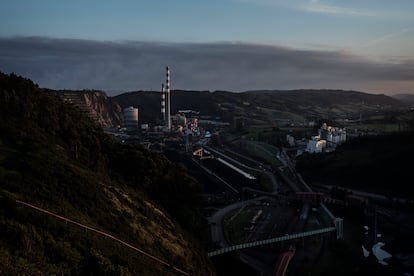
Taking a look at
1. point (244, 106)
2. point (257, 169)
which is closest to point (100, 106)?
point (244, 106)

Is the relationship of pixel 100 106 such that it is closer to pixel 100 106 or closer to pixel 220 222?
pixel 100 106

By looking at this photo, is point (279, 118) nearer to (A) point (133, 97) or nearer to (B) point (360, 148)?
(A) point (133, 97)

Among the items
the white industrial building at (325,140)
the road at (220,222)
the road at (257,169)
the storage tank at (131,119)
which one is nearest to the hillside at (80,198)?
the road at (220,222)

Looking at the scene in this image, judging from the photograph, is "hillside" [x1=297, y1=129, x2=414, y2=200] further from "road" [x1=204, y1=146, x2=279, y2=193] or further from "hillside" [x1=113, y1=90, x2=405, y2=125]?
"hillside" [x1=113, y1=90, x2=405, y2=125]

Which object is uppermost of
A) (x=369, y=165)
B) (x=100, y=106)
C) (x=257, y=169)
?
(x=100, y=106)

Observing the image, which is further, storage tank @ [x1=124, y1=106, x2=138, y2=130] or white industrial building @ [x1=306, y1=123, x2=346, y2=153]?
storage tank @ [x1=124, y1=106, x2=138, y2=130]

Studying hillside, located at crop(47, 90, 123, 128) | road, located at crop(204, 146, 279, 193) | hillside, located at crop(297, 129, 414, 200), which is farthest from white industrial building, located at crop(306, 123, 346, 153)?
hillside, located at crop(47, 90, 123, 128)

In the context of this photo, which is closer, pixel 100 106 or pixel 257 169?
pixel 257 169
